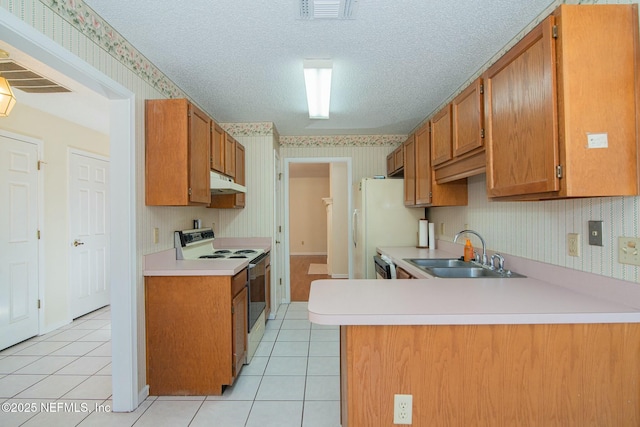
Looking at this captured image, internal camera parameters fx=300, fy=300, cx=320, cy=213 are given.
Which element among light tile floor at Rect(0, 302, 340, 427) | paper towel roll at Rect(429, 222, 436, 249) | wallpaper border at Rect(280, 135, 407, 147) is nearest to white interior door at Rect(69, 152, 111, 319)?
light tile floor at Rect(0, 302, 340, 427)

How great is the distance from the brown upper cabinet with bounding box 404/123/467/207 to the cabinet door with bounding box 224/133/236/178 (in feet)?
5.99

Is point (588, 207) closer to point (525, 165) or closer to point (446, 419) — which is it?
point (525, 165)

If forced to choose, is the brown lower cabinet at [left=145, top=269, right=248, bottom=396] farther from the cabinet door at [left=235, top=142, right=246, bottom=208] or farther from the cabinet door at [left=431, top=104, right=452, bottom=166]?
the cabinet door at [left=431, top=104, right=452, bottom=166]

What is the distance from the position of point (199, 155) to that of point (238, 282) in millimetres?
1010

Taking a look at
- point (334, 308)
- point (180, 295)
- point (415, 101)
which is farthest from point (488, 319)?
point (415, 101)

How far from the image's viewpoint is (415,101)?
2949 mm

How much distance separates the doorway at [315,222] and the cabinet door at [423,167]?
1.35m

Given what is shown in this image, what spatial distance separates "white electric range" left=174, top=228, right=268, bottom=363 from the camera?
2.50m

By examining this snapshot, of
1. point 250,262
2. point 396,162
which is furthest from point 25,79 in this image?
point 396,162

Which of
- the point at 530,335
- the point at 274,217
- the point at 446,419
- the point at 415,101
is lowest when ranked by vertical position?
the point at 446,419

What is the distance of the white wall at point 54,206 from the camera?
3.12 m

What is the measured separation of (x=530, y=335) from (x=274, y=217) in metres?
2.79

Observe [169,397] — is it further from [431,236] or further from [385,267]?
[431,236]

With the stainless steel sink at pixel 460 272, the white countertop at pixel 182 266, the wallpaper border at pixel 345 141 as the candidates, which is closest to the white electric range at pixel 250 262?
the white countertop at pixel 182 266
